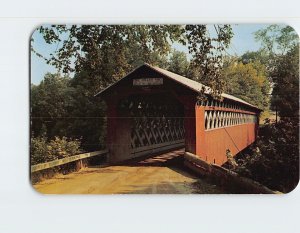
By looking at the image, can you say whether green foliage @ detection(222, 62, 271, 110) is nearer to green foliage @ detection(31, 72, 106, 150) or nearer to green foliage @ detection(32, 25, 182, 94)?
green foliage @ detection(32, 25, 182, 94)

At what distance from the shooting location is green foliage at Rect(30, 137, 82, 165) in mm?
4246

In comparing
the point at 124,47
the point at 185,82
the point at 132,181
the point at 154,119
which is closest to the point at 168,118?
the point at 154,119

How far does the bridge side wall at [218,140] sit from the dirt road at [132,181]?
26 centimetres

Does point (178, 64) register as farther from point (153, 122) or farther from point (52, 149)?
point (52, 149)

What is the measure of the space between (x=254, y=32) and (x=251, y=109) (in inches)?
29.9

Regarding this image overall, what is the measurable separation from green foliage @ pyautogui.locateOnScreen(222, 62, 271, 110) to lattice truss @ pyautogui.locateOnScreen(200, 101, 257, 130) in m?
0.13

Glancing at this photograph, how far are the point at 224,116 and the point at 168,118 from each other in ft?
2.02

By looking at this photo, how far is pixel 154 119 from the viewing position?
438 cm

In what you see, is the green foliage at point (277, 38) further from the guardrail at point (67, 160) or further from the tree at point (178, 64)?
the guardrail at point (67, 160)

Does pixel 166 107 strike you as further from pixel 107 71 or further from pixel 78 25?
pixel 78 25

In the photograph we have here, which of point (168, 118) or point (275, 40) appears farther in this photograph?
point (168, 118)

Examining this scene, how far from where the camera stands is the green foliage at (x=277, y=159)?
425cm

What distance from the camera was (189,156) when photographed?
438 centimetres
